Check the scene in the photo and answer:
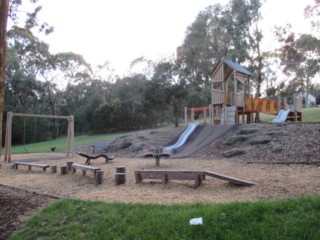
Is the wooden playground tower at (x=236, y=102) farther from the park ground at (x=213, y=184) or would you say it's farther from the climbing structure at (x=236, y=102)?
the park ground at (x=213, y=184)

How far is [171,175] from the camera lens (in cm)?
682

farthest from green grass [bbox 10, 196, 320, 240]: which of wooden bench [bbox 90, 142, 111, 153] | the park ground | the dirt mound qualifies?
wooden bench [bbox 90, 142, 111, 153]

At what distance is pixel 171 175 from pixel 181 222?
110 inches

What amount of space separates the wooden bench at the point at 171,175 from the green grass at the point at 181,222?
1.81 meters

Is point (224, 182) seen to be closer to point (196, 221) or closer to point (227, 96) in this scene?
point (196, 221)

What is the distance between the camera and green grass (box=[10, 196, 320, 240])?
143 inches

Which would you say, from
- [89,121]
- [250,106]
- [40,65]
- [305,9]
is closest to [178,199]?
[250,106]

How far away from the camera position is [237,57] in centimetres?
3022

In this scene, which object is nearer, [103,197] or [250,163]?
[103,197]

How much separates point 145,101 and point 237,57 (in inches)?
398

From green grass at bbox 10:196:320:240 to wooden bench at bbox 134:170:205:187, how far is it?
71.1 inches

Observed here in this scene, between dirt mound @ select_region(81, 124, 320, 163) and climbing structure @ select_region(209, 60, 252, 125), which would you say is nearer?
dirt mound @ select_region(81, 124, 320, 163)

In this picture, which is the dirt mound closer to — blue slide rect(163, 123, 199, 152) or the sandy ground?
blue slide rect(163, 123, 199, 152)

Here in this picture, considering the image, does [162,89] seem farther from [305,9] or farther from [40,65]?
[40,65]
